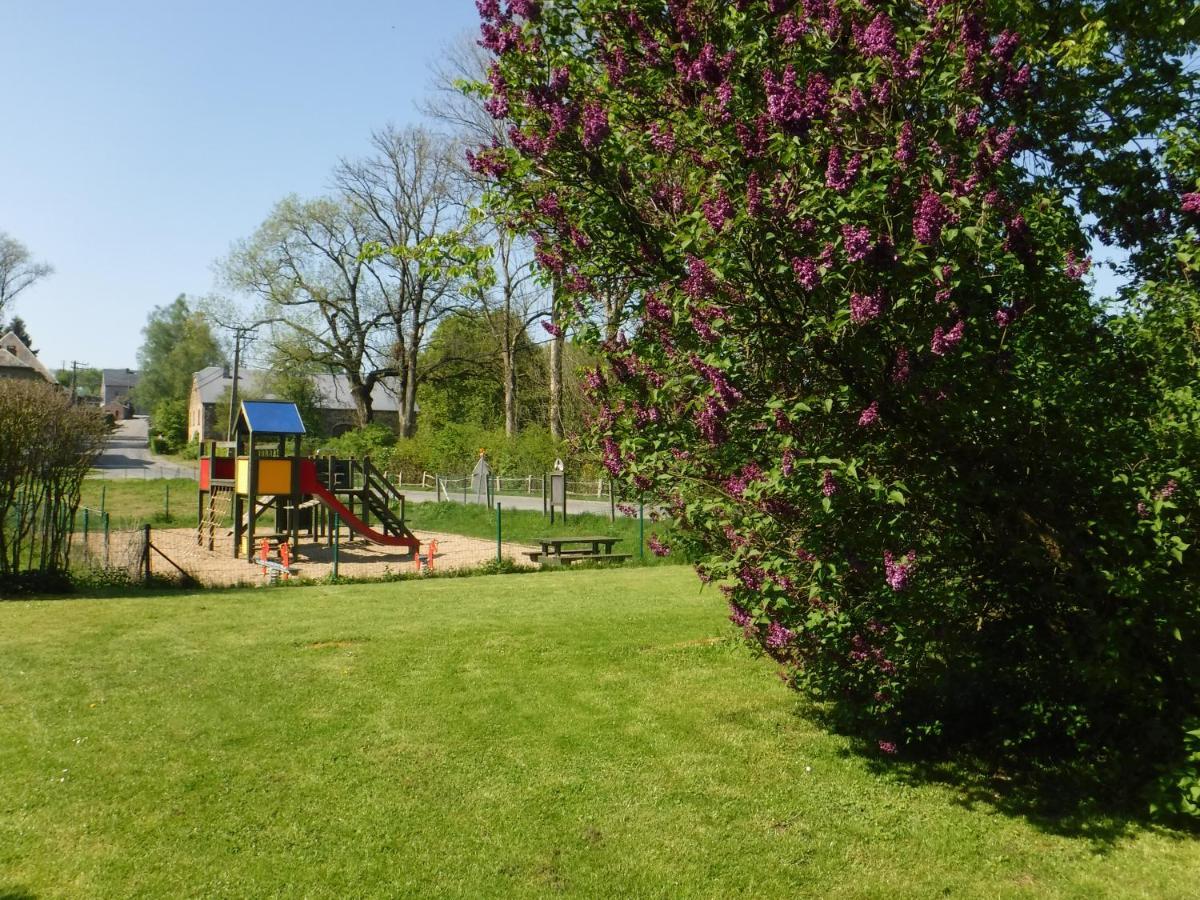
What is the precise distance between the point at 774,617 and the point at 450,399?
2051 inches

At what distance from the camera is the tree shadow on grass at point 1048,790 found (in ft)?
16.4

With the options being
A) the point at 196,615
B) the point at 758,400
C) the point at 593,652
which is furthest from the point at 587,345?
the point at 196,615

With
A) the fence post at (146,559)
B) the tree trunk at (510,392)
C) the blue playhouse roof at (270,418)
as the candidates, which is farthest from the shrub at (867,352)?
the tree trunk at (510,392)

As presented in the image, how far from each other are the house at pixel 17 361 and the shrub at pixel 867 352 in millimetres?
63772

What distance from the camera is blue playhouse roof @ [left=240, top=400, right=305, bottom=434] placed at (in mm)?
21250

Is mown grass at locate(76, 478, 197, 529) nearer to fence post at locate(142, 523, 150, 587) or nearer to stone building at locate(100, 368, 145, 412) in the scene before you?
fence post at locate(142, 523, 150, 587)

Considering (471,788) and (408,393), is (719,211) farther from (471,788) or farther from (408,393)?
(408,393)

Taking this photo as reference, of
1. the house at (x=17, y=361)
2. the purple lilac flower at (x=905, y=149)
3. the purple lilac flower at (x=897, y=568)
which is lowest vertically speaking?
the purple lilac flower at (x=897, y=568)

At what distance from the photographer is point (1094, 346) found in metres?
4.89

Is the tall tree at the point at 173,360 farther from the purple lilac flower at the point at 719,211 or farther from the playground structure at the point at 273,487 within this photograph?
the purple lilac flower at the point at 719,211

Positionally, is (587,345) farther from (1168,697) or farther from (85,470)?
(85,470)

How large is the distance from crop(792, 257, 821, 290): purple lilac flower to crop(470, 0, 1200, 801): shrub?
0.04 m

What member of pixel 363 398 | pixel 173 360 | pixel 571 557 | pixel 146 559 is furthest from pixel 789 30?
pixel 173 360

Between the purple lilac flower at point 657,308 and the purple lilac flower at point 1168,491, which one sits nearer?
the purple lilac flower at point 1168,491
